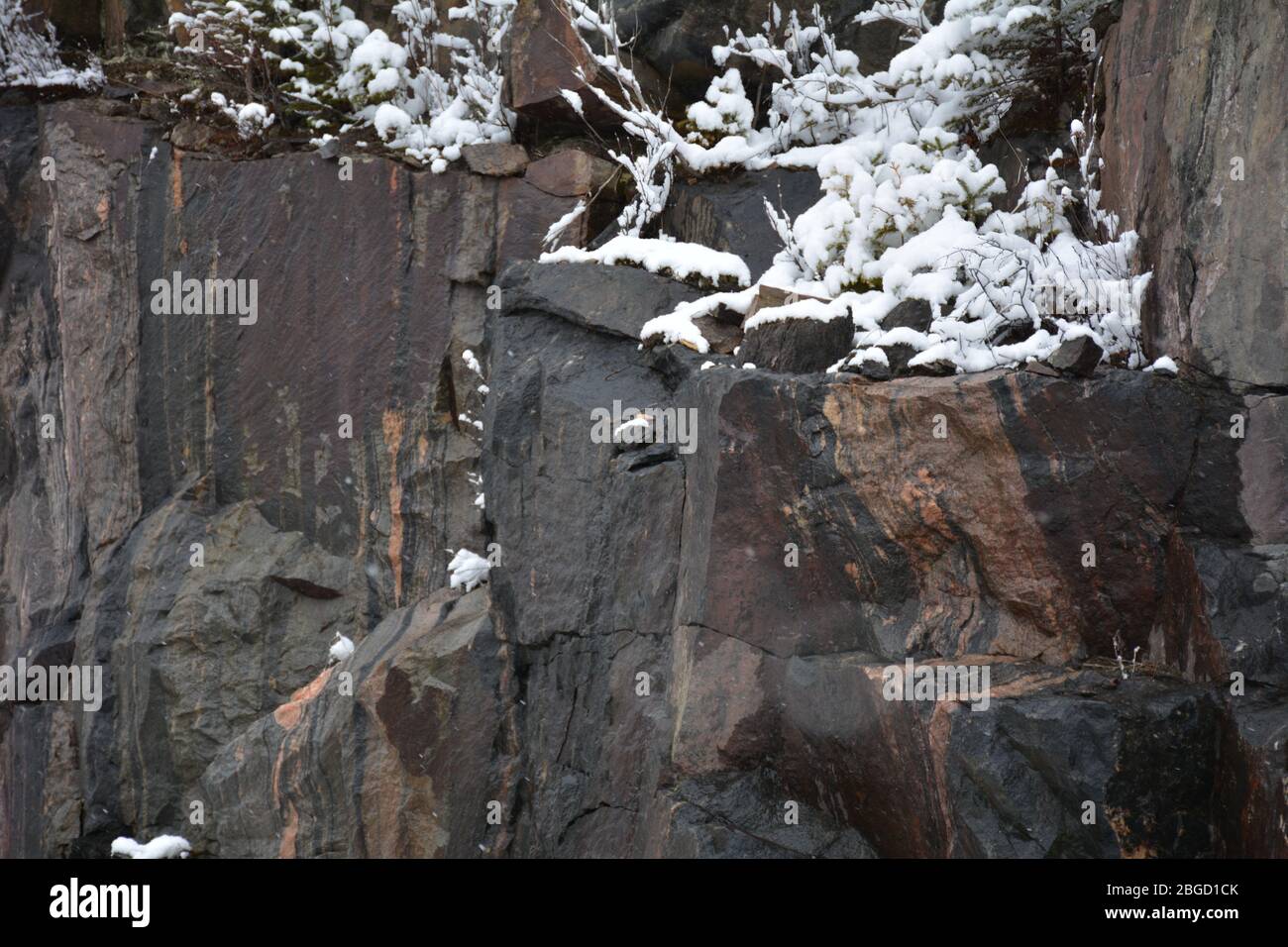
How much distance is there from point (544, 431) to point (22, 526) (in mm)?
5117

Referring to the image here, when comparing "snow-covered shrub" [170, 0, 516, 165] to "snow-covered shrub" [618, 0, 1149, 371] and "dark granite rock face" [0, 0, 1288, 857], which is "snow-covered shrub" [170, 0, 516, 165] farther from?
"snow-covered shrub" [618, 0, 1149, 371]

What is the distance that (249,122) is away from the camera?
8789 millimetres

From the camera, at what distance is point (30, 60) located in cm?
928

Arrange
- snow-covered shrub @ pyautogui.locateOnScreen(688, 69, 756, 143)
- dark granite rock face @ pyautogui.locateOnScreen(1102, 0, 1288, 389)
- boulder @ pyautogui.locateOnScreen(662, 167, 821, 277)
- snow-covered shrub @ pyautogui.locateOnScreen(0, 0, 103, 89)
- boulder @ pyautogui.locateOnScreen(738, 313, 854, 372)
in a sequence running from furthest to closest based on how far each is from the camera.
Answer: snow-covered shrub @ pyautogui.locateOnScreen(0, 0, 103, 89) < snow-covered shrub @ pyautogui.locateOnScreen(688, 69, 756, 143) < boulder @ pyautogui.locateOnScreen(662, 167, 821, 277) < boulder @ pyautogui.locateOnScreen(738, 313, 854, 372) < dark granite rock face @ pyautogui.locateOnScreen(1102, 0, 1288, 389)

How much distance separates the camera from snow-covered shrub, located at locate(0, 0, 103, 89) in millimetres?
9266

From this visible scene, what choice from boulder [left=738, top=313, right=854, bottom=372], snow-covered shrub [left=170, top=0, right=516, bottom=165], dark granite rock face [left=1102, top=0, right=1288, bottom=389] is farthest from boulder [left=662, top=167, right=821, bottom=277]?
dark granite rock face [left=1102, top=0, right=1288, bottom=389]

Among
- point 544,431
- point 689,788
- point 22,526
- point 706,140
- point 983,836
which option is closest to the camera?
point 983,836

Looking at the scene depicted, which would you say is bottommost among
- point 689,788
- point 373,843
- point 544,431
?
point 373,843

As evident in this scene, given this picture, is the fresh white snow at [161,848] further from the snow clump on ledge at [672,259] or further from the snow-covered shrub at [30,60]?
the snow-covered shrub at [30,60]

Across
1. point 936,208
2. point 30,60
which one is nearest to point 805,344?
point 936,208

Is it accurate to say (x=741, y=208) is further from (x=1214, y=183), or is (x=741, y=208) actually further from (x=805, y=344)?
(x=1214, y=183)

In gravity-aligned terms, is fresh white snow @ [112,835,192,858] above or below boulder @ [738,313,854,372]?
below

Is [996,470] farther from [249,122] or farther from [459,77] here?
[249,122]

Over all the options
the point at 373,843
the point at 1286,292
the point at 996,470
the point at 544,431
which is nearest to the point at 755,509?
the point at 996,470
